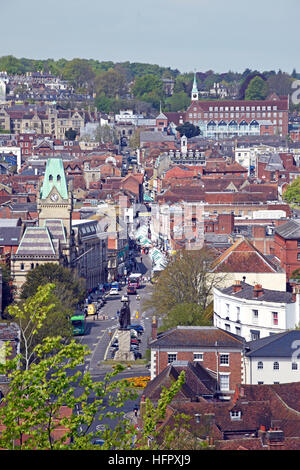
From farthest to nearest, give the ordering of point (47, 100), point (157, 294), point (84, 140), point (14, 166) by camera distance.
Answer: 1. point (47, 100)
2. point (84, 140)
3. point (14, 166)
4. point (157, 294)

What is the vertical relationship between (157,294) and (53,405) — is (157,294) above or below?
below

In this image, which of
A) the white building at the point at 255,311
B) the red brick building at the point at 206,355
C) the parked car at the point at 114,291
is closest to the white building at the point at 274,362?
the red brick building at the point at 206,355

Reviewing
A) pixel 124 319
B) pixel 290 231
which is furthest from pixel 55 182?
pixel 124 319

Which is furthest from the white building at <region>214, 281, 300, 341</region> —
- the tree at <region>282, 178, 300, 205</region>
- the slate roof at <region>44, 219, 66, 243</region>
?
the tree at <region>282, 178, 300, 205</region>

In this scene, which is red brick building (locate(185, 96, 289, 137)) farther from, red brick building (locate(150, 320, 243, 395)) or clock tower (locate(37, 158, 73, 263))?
red brick building (locate(150, 320, 243, 395))

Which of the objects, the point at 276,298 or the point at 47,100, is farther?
the point at 47,100

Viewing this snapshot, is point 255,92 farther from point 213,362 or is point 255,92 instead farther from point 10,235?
point 213,362

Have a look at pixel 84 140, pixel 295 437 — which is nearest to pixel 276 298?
pixel 295 437

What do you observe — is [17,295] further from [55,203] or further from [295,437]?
[295,437]
